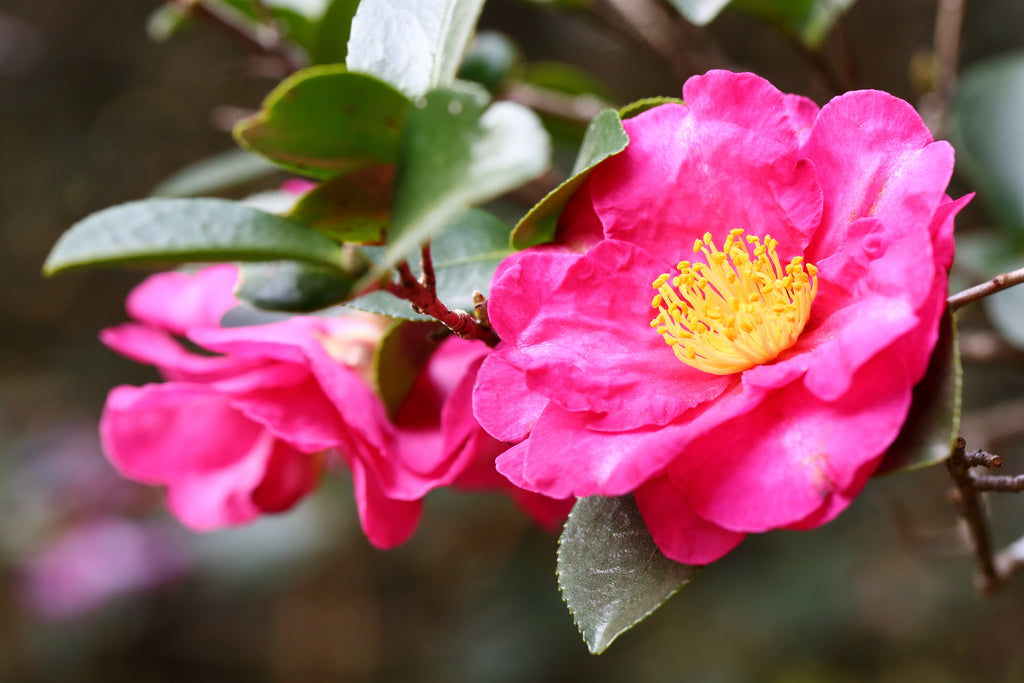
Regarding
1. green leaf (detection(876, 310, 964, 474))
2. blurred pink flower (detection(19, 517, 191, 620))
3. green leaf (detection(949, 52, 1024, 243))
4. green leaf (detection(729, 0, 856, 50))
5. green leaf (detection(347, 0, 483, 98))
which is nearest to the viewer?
green leaf (detection(876, 310, 964, 474))

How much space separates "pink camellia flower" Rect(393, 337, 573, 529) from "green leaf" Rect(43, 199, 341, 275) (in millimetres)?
143

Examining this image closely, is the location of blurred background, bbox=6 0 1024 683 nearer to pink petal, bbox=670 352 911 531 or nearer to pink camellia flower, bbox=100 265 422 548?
pink camellia flower, bbox=100 265 422 548

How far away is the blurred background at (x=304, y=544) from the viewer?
212 cm

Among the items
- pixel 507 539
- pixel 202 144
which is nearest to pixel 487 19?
pixel 202 144

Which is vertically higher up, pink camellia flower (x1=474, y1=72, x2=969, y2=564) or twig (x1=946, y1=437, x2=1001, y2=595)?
pink camellia flower (x1=474, y1=72, x2=969, y2=564)

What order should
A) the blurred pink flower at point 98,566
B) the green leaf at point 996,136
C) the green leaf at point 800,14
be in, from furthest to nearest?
the blurred pink flower at point 98,566, the green leaf at point 996,136, the green leaf at point 800,14

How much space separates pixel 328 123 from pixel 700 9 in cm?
34

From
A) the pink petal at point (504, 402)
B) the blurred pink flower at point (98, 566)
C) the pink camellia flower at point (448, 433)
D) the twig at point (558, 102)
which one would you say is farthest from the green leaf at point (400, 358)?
the blurred pink flower at point (98, 566)

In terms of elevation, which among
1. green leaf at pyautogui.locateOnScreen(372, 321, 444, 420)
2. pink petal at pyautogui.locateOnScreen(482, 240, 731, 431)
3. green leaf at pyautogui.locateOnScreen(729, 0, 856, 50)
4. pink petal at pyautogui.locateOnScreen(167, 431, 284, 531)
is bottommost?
pink petal at pyautogui.locateOnScreen(167, 431, 284, 531)

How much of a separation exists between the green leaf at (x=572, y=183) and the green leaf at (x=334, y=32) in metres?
0.37

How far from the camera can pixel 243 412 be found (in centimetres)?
64

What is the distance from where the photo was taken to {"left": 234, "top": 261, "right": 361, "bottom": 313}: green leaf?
0.46 metres

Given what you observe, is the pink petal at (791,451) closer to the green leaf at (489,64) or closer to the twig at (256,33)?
the green leaf at (489,64)

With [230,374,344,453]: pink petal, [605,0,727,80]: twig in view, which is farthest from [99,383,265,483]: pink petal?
[605,0,727,80]: twig
